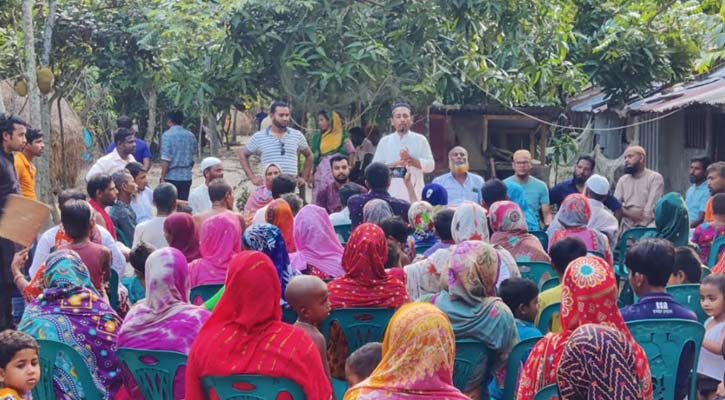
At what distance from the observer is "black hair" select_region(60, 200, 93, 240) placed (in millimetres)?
5969

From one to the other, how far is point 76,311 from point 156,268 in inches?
18.8

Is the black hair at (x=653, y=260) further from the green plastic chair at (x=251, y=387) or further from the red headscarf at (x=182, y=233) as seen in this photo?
the red headscarf at (x=182, y=233)

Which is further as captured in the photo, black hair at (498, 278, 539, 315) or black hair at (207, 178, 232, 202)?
black hair at (207, 178, 232, 202)

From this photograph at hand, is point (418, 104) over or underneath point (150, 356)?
over

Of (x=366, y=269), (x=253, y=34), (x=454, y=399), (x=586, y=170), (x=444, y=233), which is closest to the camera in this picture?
(x=454, y=399)

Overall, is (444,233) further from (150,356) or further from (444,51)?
(444,51)

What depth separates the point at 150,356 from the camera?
15.2 ft

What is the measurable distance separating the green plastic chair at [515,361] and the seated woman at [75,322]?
5.97ft

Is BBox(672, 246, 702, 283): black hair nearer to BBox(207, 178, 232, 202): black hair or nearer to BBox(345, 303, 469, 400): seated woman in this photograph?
BBox(345, 303, 469, 400): seated woman

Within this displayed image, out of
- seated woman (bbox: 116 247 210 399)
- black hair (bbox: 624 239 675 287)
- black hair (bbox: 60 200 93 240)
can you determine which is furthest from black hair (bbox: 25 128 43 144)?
black hair (bbox: 624 239 675 287)

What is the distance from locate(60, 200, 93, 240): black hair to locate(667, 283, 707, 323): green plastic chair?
333 centimetres

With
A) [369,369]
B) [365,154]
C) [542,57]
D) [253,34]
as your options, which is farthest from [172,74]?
[369,369]

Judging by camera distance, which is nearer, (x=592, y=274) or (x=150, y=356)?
(x=592, y=274)

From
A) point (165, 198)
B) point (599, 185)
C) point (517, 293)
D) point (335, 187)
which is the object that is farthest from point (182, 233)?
point (599, 185)
